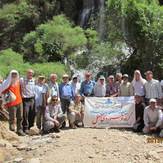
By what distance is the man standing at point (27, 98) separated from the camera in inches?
223

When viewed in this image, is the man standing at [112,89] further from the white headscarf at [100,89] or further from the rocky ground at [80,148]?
the rocky ground at [80,148]

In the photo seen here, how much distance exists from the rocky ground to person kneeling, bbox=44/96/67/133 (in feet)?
1.32

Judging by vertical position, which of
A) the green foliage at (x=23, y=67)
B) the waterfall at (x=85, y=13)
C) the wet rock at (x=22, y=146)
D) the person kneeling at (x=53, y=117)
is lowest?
the wet rock at (x=22, y=146)

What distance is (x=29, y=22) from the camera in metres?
24.2

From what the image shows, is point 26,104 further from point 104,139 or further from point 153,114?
point 153,114

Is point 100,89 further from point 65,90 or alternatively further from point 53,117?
point 53,117

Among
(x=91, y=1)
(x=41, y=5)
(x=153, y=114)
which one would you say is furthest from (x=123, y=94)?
(x=41, y=5)

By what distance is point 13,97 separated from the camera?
5.34 meters

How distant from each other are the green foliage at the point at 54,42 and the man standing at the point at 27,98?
38.2 feet

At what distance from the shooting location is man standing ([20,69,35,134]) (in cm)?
566

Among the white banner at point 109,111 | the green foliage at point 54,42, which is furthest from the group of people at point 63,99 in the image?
the green foliage at point 54,42

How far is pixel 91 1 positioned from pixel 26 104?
68.8 feet

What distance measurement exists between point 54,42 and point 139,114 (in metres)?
13.6

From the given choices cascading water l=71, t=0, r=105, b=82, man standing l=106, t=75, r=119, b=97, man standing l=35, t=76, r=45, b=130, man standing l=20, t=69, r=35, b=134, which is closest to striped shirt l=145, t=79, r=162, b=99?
man standing l=106, t=75, r=119, b=97
